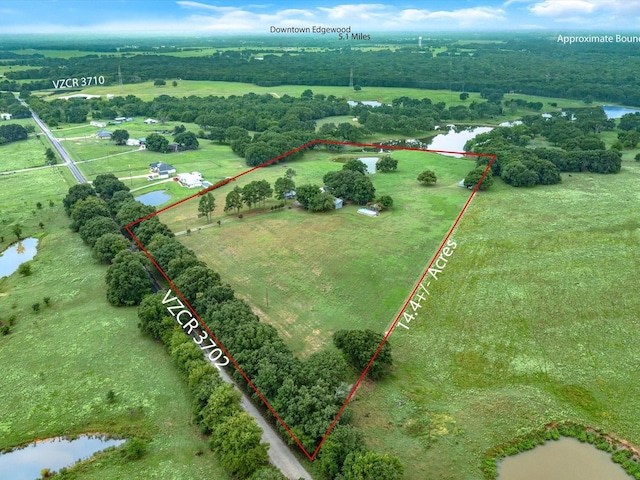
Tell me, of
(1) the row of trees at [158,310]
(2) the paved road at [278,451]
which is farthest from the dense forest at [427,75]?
(2) the paved road at [278,451]

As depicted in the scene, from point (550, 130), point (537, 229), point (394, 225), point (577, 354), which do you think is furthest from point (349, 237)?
point (550, 130)

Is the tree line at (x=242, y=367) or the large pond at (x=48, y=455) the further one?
the large pond at (x=48, y=455)

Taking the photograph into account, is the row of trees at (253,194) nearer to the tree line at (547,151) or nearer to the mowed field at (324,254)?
the mowed field at (324,254)

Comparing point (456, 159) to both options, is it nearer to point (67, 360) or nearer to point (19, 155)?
point (67, 360)

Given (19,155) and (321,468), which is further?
(19,155)

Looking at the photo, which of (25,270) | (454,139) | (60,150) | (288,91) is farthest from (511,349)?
(288,91)

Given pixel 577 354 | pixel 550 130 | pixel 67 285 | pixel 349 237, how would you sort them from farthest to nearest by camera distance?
pixel 550 130, pixel 349 237, pixel 67 285, pixel 577 354

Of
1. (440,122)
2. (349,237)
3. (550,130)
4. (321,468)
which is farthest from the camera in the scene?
(440,122)
